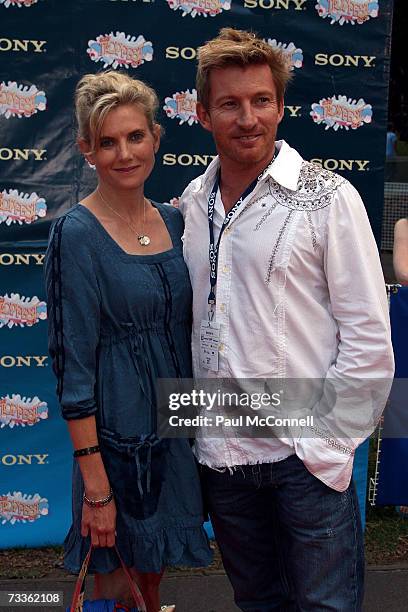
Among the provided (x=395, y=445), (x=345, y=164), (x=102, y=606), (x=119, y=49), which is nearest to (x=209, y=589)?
(x=395, y=445)

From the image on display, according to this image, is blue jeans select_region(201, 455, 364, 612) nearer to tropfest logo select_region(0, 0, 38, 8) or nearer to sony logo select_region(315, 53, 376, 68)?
sony logo select_region(315, 53, 376, 68)

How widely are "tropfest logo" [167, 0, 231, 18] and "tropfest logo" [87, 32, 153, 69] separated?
21 centimetres

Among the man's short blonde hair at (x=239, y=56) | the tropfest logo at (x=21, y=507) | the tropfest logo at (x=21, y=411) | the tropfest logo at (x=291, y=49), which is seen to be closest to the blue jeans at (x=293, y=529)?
the man's short blonde hair at (x=239, y=56)

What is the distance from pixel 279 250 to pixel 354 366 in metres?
0.38

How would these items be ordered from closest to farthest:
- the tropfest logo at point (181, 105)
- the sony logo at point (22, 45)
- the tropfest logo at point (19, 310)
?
1. the sony logo at point (22, 45)
2. the tropfest logo at point (181, 105)
3. the tropfest logo at point (19, 310)

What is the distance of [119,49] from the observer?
3.43 metres

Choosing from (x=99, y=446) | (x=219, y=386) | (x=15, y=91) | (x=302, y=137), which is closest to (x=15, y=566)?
(x=99, y=446)

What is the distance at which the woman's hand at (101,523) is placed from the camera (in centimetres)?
218

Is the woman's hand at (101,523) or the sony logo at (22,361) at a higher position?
the sony logo at (22,361)

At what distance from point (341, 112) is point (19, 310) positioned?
5.89 ft

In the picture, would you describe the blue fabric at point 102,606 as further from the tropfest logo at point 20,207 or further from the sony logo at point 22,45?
the sony logo at point 22,45

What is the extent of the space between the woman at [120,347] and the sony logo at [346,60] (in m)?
1.49

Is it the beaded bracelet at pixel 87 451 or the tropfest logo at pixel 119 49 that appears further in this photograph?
the tropfest logo at pixel 119 49

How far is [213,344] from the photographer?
216 centimetres
